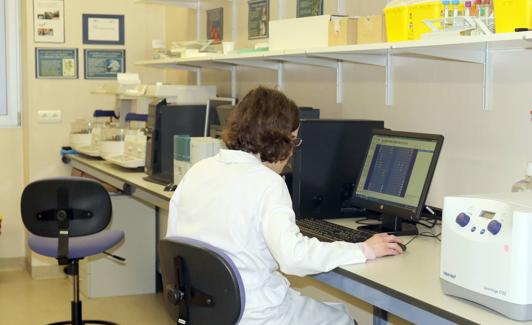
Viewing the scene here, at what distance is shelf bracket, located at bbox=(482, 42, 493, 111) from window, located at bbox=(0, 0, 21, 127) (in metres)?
3.58

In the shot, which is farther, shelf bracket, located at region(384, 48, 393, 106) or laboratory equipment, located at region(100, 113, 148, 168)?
laboratory equipment, located at region(100, 113, 148, 168)

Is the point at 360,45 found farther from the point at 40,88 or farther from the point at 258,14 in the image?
the point at 40,88

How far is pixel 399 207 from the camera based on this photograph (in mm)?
2496

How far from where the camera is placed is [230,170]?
2189mm

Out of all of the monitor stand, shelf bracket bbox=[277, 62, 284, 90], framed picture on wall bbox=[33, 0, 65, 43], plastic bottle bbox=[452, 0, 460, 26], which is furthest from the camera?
framed picture on wall bbox=[33, 0, 65, 43]

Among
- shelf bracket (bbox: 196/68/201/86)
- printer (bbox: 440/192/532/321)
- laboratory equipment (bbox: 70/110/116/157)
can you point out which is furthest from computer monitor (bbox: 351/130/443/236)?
laboratory equipment (bbox: 70/110/116/157)

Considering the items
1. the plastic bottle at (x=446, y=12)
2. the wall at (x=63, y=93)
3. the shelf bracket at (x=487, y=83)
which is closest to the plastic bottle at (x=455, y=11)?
the plastic bottle at (x=446, y=12)

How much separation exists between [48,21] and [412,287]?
3795 mm

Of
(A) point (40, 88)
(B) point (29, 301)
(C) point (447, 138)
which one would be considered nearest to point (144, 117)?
(A) point (40, 88)

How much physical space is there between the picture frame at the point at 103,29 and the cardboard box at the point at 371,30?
2.78 metres

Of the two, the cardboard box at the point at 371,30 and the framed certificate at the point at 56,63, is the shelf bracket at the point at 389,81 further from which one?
the framed certificate at the point at 56,63

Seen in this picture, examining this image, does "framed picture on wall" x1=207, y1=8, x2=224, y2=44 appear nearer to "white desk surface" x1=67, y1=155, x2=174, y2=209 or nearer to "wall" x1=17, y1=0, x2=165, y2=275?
"wall" x1=17, y1=0, x2=165, y2=275

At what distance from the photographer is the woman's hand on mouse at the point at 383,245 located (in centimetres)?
217

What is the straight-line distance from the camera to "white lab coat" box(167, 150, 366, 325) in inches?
79.8
